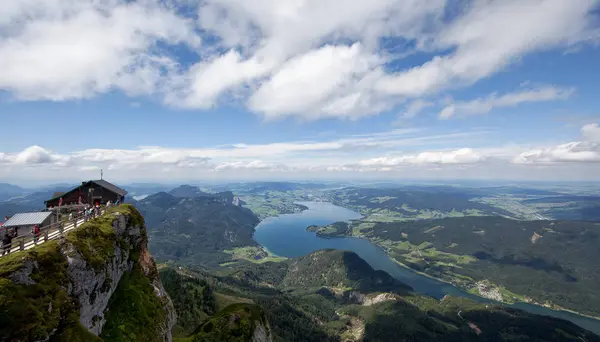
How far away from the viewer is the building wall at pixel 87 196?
58562 millimetres

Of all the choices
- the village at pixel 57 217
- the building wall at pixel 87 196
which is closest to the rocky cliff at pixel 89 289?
the village at pixel 57 217

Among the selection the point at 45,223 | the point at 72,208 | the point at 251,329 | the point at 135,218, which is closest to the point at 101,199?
the point at 72,208

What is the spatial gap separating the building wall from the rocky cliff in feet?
37.3

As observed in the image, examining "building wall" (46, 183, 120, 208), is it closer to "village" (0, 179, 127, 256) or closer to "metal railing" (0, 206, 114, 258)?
"village" (0, 179, 127, 256)

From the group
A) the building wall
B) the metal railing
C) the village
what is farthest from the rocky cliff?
the building wall

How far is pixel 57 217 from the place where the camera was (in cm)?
4519

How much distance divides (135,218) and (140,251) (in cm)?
587

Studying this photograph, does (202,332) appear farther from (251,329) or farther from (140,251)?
(140,251)

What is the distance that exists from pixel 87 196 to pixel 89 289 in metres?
33.8

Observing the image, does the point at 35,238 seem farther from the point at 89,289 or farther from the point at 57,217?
the point at 57,217

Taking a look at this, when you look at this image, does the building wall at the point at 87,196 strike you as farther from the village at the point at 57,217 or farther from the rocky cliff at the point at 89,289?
the rocky cliff at the point at 89,289

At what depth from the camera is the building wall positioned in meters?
58.6

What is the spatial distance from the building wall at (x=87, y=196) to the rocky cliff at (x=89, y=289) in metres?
11.4

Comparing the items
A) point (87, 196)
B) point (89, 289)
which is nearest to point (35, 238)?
point (89, 289)
